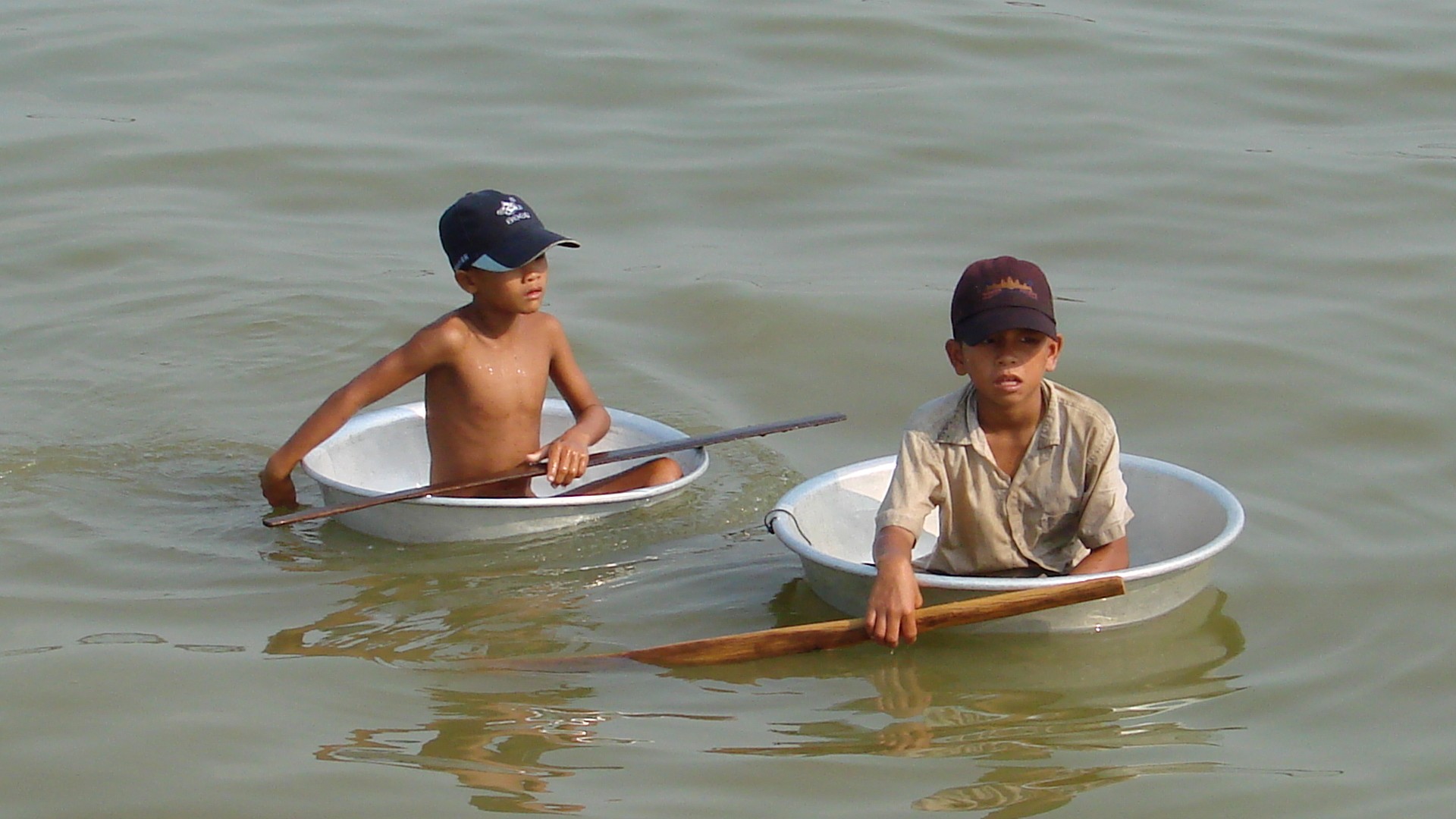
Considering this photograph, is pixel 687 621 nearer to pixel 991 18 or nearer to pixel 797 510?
pixel 797 510

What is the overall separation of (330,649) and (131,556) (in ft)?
3.01

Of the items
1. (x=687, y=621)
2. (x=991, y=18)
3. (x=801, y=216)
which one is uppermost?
(x=991, y=18)

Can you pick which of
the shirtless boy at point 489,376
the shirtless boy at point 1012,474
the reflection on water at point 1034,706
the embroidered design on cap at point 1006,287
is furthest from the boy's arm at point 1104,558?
the shirtless boy at point 489,376

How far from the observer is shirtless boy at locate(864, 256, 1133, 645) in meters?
4.15

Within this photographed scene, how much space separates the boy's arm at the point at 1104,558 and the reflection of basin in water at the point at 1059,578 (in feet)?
0.32

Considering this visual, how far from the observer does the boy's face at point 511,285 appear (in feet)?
16.5

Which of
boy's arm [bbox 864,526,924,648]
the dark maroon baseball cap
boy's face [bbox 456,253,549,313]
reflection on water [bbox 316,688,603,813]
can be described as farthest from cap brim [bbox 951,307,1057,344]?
boy's face [bbox 456,253,549,313]

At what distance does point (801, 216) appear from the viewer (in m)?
7.78

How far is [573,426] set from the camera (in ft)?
18.1

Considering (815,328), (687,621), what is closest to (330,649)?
(687,621)

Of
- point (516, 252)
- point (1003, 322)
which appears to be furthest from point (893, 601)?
point (516, 252)

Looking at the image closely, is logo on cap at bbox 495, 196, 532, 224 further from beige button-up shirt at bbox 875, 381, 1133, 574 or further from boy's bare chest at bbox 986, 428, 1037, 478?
boy's bare chest at bbox 986, 428, 1037, 478

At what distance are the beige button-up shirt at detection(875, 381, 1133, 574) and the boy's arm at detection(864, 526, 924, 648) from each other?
191 millimetres

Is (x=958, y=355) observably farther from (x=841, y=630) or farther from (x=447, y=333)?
(x=447, y=333)
